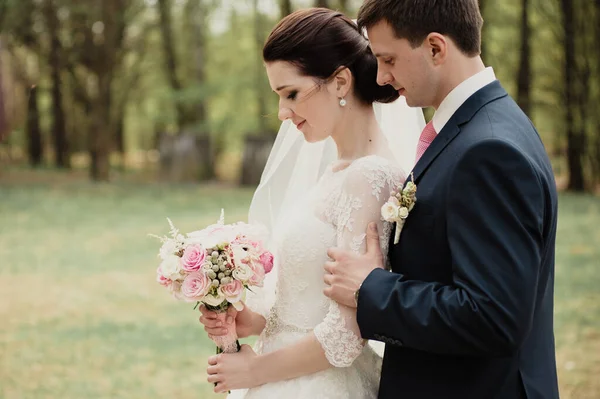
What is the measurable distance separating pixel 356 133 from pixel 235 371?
38.6 inches

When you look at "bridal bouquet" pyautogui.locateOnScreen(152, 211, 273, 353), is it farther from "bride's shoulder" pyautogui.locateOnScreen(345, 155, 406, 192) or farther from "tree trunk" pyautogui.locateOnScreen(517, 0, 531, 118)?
"tree trunk" pyautogui.locateOnScreen(517, 0, 531, 118)

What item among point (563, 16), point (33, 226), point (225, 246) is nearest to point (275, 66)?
point (225, 246)

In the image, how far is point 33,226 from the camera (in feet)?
43.8

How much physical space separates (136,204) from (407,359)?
14.2 metres

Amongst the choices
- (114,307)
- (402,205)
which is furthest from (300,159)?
(114,307)

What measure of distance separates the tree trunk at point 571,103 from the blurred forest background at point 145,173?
4 cm

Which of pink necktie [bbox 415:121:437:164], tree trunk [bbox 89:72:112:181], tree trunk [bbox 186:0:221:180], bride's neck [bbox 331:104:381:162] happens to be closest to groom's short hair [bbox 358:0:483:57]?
pink necktie [bbox 415:121:437:164]

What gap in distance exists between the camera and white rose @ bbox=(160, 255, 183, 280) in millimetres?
2533

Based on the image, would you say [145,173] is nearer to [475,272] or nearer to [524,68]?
[524,68]

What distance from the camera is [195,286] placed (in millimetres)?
2504

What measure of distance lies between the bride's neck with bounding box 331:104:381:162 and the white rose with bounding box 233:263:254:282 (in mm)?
593

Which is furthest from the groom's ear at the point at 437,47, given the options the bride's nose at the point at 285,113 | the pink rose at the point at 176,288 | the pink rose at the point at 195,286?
the pink rose at the point at 176,288

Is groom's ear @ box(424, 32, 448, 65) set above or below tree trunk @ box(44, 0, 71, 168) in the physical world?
above

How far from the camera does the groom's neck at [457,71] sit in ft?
7.14
